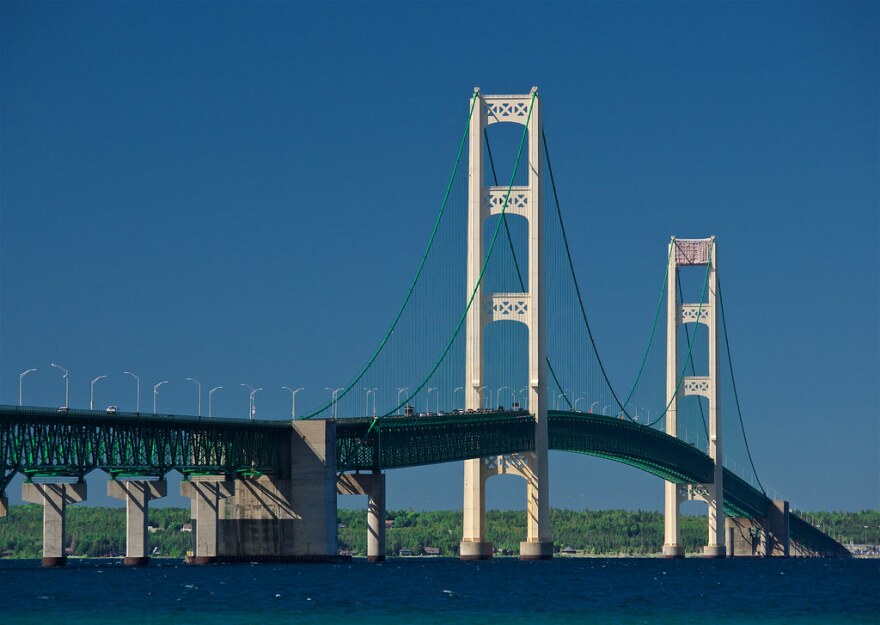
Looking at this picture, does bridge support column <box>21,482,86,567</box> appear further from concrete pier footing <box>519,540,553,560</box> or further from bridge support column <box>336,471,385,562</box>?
concrete pier footing <box>519,540,553,560</box>

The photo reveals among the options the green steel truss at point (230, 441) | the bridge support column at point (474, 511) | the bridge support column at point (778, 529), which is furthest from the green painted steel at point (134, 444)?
the bridge support column at point (778, 529)

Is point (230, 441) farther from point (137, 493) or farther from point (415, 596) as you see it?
point (415, 596)

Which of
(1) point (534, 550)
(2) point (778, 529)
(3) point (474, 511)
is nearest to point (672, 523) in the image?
(2) point (778, 529)

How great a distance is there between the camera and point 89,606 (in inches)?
2657

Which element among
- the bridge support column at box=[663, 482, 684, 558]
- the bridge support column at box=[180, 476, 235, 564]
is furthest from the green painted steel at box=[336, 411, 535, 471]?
the bridge support column at box=[663, 482, 684, 558]

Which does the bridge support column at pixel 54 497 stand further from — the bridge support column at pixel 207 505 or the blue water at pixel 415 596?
the bridge support column at pixel 207 505

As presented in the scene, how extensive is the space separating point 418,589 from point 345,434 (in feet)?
82.5

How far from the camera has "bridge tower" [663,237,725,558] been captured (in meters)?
155

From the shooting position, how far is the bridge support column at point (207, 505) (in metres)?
102

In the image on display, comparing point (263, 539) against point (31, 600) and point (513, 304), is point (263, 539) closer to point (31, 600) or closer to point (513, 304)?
point (513, 304)

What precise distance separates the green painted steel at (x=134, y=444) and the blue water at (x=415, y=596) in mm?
5114

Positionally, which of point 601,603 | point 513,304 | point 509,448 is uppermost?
point 513,304

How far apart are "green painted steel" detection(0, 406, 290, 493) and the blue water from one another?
5114 mm

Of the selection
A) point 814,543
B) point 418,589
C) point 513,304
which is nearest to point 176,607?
point 418,589
